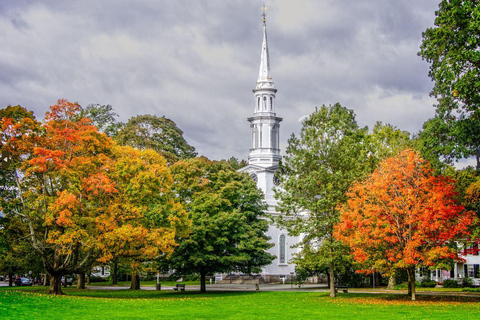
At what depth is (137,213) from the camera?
33.7m

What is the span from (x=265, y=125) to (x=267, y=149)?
298 cm

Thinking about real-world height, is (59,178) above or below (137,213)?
above

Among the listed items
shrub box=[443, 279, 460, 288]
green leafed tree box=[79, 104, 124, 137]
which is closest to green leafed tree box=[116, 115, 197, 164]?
green leafed tree box=[79, 104, 124, 137]

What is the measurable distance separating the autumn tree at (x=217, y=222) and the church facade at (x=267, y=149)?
18319mm

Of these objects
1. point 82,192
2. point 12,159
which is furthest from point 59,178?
point 12,159

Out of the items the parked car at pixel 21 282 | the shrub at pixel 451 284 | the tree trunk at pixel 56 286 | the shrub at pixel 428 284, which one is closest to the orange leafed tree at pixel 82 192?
the tree trunk at pixel 56 286

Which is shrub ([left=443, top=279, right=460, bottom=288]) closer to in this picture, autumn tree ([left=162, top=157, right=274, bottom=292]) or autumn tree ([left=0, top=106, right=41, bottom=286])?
autumn tree ([left=162, top=157, right=274, bottom=292])

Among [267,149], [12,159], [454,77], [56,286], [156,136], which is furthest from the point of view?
[267,149]

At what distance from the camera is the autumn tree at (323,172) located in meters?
34.6

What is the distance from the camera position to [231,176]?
44.9m

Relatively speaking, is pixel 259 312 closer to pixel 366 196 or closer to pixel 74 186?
pixel 366 196

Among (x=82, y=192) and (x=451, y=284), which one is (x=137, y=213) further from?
(x=451, y=284)

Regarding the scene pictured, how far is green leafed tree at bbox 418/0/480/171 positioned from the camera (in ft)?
84.8

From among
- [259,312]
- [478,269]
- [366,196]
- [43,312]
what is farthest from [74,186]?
[478,269]
